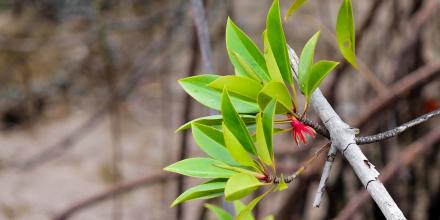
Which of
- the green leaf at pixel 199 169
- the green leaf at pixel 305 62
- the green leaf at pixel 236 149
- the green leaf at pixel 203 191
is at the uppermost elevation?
the green leaf at pixel 305 62

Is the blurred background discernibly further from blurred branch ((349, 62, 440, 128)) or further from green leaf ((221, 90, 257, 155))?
green leaf ((221, 90, 257, 155))

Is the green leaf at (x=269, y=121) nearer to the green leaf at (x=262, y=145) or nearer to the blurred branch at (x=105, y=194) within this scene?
the green leaf at (x=262, y=145)

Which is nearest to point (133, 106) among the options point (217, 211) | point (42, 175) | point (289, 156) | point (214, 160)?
point (42, 175)

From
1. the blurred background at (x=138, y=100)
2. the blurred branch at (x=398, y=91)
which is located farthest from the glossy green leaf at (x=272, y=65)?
the blurred background at (x=138, y=100)

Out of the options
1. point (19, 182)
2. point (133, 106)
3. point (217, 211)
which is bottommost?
point (19, 182)

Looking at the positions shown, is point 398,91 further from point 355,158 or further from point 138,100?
point 138,100

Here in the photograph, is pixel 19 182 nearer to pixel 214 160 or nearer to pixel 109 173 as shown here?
pixel 109 173
